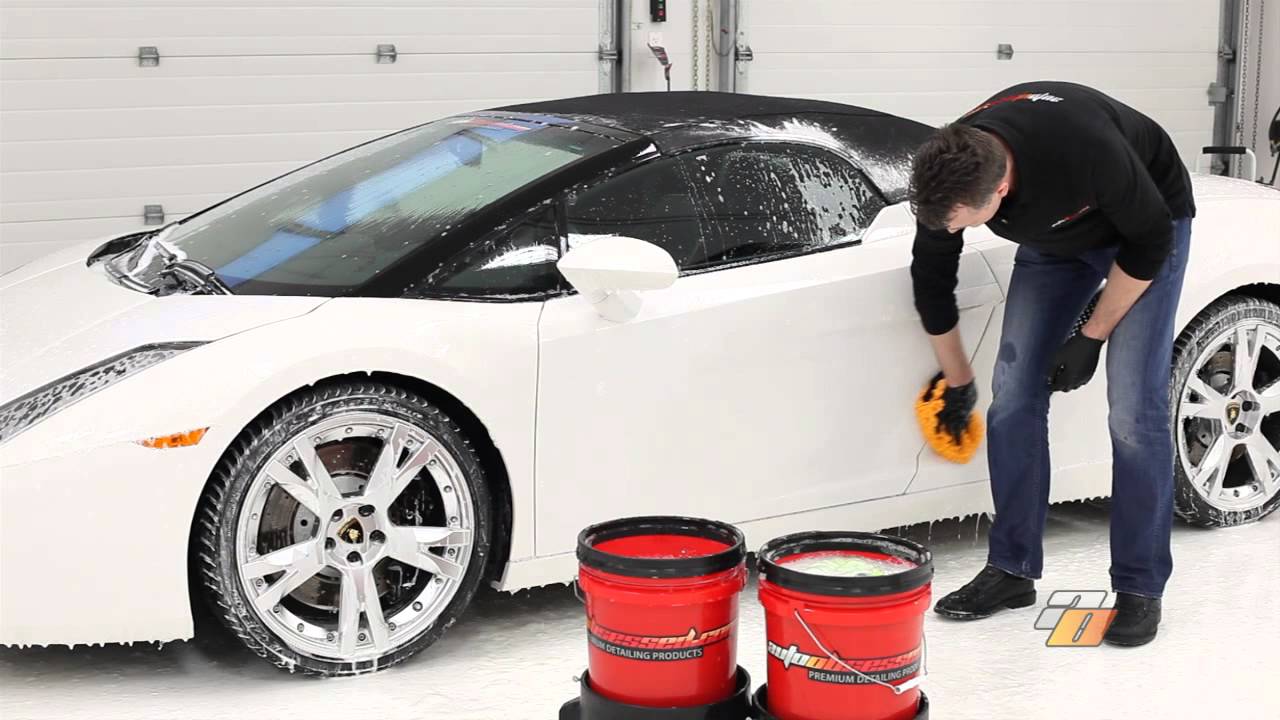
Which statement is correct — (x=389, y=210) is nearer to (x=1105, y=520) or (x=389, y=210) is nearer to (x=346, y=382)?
(x=346, y=382)

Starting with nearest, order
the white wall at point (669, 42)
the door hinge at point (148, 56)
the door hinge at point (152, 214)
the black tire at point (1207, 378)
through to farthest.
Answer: the black tire at point (1207, 378)
the door hinge at point (148, 56)
the door hinge at point (152, 214)
the white wall at point (669, 42)

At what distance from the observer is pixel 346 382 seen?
3221 millimetres

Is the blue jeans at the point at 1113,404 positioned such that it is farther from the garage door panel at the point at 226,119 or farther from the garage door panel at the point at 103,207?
the garage door panel at the point at 103,207

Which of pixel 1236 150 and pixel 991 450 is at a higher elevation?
pixel 1236 150

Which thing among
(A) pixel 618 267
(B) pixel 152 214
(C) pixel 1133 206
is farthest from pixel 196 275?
(B) pixel 152 214

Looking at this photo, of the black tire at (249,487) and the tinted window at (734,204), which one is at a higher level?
the tinted window at (734,204)

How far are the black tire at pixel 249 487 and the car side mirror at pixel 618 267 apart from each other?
1.41 feet

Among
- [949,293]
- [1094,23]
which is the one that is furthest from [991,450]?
[1094,23]

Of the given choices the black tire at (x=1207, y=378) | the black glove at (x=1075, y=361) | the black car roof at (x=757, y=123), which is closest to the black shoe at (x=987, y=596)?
the black glove at (x=1075, y=361)

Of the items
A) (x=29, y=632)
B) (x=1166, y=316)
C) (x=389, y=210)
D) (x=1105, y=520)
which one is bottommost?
(x=1105, y=520)

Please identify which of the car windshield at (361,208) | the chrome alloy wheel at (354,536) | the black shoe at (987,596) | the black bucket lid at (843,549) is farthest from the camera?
the black shoe at (987,596)

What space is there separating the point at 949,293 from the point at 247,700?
1891 millimetres

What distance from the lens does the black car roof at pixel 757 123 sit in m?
3.86

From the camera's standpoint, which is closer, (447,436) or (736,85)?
(447,436)
